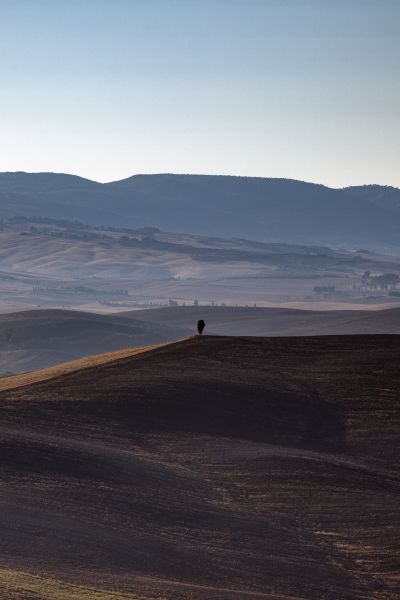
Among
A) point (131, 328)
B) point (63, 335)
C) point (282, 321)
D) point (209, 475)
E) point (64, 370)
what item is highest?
point (282, 321)

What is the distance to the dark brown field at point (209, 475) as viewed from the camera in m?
27.7

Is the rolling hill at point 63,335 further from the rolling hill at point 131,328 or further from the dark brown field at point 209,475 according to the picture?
the dark brown field at point 209,475

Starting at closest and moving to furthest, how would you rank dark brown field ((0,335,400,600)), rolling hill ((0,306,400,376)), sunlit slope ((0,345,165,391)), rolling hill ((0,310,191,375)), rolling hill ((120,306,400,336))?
dark brown field ((0,335,400,600)) → sunlit slope ((0,345,165,391)) → rolling hill ((0,310,191,375)) → rolling hill ((0,306,400,376)) → rolling hill ((120,306,400,336))

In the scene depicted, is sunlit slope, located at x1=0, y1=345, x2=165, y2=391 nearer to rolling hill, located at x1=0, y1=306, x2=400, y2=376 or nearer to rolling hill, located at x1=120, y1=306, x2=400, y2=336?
rolling hill, located at x1=0, y1=306, x2=400, y2=376

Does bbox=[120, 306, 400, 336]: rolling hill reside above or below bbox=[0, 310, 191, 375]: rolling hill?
above

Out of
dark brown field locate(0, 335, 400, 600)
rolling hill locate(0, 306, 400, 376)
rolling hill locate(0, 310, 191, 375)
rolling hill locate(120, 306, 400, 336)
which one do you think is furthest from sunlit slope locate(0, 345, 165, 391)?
rolling hill locate(120, 306, 400, 336)

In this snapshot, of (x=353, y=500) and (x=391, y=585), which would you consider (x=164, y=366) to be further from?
(x=391, y=585)

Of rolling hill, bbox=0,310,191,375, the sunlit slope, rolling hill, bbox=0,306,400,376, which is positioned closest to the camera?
the sunlit slope

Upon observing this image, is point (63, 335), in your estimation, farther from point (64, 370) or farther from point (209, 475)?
→ point (209, 475)

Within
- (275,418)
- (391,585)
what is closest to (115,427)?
(275,418)

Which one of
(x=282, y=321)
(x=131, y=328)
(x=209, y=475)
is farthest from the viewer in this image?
(x=282, y=321)

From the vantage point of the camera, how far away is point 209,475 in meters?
39.8

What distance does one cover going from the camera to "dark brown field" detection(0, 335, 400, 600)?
27.7 metres

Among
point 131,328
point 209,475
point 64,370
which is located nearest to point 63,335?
point 131,328
